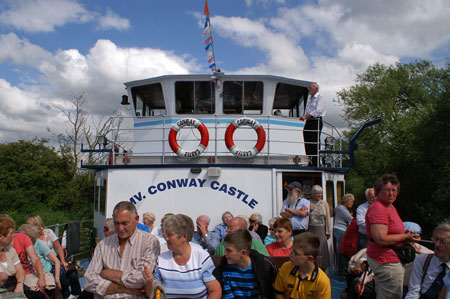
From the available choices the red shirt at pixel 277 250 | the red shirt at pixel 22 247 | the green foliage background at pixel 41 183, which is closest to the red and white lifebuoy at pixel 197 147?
the red shirt at pixel 277 250

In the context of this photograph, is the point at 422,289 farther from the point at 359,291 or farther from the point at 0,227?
the point at 0,227

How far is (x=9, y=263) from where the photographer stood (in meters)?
3.52

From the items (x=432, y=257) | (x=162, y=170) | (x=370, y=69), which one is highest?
(x=370, y=69)

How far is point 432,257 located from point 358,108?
80.4ft

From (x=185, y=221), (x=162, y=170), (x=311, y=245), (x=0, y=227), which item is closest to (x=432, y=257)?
(x=311, y=245)

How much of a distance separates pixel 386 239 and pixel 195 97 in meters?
6.38

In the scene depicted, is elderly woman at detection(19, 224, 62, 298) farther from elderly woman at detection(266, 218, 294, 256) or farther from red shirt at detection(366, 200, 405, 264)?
red shirt at detection(366, 200, 405, 264)

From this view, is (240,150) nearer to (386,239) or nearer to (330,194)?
(330,194)

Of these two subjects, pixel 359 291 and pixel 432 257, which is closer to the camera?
pixel 432 257

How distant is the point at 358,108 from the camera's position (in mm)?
26000

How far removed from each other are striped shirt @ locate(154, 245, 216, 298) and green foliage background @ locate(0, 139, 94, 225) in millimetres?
20147

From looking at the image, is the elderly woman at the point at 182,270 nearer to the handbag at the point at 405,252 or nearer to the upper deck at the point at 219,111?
the handbag at the point at 405,252

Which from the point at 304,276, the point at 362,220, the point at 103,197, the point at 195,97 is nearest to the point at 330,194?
the point at 362,220

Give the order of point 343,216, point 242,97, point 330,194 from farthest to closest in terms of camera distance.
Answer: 1. point 242,97
2. point 330,194
3. point 343,216
